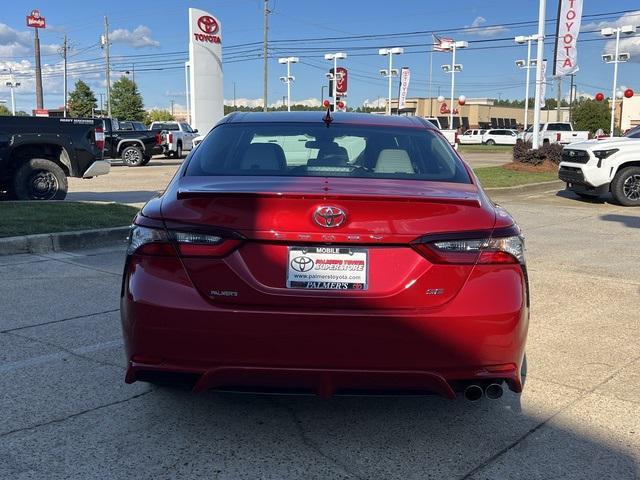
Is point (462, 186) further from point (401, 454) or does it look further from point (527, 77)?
point (527, 77)

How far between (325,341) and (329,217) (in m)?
0.53

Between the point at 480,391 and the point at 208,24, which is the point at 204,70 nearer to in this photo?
the point at 208,24

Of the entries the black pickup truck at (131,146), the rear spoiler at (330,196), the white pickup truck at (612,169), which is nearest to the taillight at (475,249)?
the rear spoiler at (330,196)

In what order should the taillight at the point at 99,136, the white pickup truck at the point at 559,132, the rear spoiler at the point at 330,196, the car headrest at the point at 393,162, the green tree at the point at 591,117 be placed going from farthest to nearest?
the green tree at the point at 591,117
the white pickup truck at the point at 559,132
the taillight at the point at 99,136
the car headrest at the point at 393,162
the rear spoiler at the point at 330,196

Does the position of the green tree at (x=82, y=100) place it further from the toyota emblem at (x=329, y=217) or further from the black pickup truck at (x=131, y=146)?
the toyota emblem at (x=329, y=217)

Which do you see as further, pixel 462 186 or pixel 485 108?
pixel 485 108

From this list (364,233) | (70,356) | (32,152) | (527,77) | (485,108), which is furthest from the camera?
(485,108)

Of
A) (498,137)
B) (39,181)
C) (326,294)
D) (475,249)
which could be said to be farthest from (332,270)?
(498,137)

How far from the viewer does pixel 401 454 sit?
3080 mm

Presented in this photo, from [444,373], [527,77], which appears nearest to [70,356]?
[444,373]

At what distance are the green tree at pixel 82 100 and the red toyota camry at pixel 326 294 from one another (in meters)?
84.1

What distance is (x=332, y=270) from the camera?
9.20ft

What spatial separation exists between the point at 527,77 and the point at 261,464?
57175 millimetres

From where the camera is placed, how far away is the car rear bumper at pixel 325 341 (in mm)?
2766
